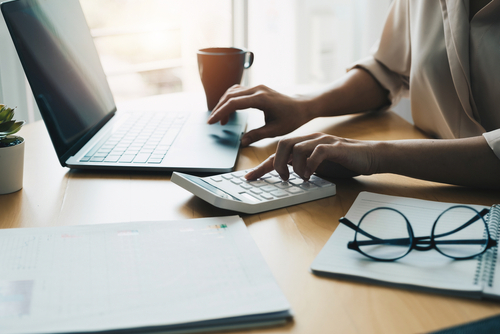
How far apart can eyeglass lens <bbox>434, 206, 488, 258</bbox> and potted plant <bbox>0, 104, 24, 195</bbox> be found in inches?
21.5

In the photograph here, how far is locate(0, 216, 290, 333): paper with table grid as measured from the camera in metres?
0.34

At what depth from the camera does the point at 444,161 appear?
0.64 metres

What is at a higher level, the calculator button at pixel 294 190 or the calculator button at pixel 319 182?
the calculator button at pixel 294 190

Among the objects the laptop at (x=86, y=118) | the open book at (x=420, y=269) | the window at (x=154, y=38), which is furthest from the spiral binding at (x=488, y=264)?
the window at (x=154, y=38)

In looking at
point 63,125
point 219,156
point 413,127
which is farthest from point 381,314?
point 413,127

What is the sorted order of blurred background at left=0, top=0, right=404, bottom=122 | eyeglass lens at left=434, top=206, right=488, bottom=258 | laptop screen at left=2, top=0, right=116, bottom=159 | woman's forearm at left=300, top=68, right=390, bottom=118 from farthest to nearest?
blurred background at left=0, top=0, right=404, bottom=122 < woman's forearm at left=300, top=68, right=390, bottom=118 < laptop screen at left=2, top=0, right=116, bottom=159 < eyeglass lens at left=434, top=206, right=488, bottom=258

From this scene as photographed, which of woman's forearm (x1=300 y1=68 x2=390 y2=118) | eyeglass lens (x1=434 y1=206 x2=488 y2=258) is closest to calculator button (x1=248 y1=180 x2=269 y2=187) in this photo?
eyeglass lens (x1=434 y1=206 x2=488 y2=258)

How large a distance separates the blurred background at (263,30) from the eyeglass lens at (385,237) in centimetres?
175

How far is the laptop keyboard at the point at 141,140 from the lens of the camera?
0.71 metres

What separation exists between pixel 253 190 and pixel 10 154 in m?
0.34

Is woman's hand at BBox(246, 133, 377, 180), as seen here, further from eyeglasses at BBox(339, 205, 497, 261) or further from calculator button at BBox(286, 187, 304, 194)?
eyeglasses at BBox(339, 205, 497, 261)

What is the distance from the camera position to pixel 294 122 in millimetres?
897

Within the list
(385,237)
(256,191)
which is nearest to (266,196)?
(256,191)

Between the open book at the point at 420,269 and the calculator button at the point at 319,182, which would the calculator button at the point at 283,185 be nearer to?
the calculator button at the point at 319,182
